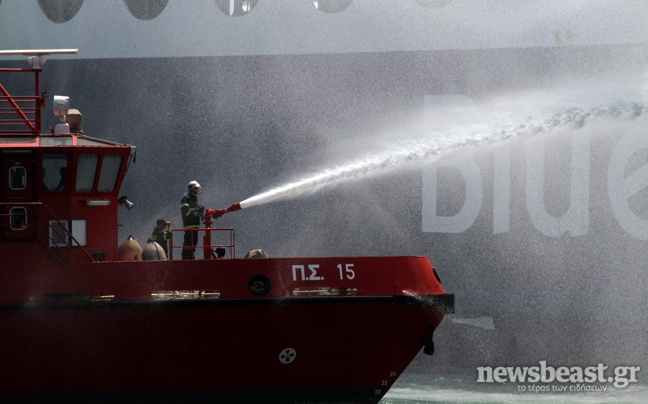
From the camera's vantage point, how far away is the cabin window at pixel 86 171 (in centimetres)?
916

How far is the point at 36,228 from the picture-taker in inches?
353

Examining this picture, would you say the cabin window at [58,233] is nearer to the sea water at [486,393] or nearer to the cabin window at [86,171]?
the cabin window at [86,171]

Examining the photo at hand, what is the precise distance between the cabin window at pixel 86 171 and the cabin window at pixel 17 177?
62cm

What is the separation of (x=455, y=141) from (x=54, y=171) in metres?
7.67

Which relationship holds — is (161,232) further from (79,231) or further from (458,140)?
(458,140)

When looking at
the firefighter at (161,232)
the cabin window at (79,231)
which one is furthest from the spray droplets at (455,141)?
the cabin window at (79,231)

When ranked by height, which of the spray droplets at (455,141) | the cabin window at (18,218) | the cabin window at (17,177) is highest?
the spray droplets at (455,141)

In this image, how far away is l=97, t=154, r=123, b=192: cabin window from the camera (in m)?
9.33

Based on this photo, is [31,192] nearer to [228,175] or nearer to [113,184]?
[113,184]

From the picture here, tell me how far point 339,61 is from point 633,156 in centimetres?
644

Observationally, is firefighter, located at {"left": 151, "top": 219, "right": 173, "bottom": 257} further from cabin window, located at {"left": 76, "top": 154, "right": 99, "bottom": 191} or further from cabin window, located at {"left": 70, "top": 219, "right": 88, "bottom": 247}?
Result: cabin window, located at {"left": 76, "top": 154, "right": 99, "bottom": 191}

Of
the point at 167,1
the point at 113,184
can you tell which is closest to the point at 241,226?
the point at 167,1

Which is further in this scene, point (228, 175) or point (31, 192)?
point (228, 175)

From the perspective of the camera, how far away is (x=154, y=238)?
33.3 ft
